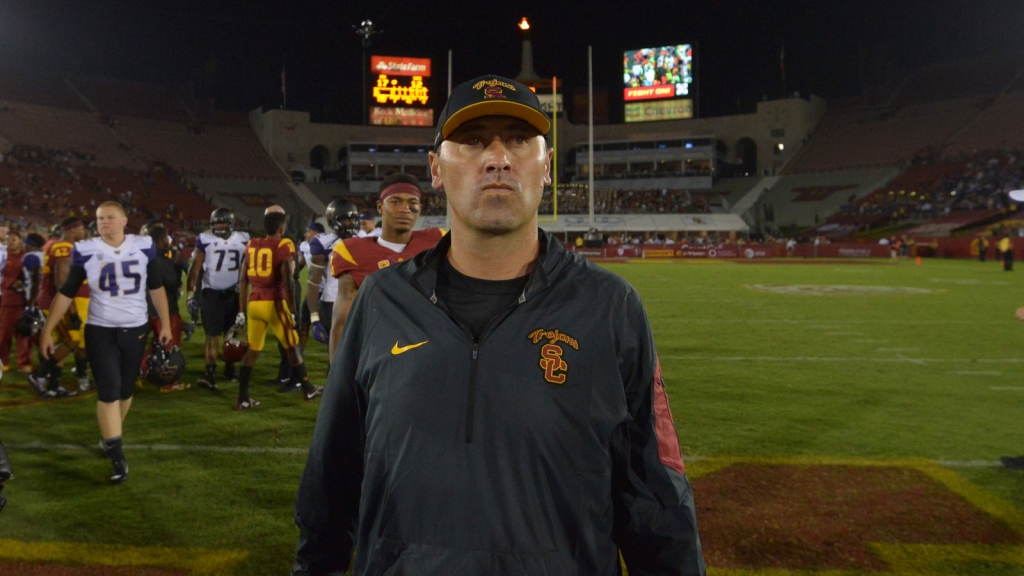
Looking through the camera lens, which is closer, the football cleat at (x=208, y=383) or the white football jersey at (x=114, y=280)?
the white football jersey at (x=114, y=280)

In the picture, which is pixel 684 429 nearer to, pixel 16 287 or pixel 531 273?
pixel 531 273

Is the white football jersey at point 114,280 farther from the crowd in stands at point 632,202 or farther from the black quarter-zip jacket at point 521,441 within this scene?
the crowd in stands at point 632,202

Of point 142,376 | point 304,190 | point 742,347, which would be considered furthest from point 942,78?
point 142,376

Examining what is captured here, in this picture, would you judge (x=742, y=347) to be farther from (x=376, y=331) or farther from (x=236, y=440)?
(x=376, y=331)

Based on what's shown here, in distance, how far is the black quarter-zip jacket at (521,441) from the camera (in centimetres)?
154

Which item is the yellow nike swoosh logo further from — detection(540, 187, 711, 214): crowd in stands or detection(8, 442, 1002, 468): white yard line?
detection(540, 187, 711, 214): crowd in stands

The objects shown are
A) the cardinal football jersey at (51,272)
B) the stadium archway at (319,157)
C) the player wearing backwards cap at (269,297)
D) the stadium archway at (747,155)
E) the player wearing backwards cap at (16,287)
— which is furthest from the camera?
the stadium archway at (319,157)

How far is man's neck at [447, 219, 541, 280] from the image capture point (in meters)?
1.74

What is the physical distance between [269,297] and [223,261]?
149cm

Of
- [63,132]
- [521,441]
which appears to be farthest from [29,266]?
[63,132]

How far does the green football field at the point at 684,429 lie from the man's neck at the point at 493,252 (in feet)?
8.35

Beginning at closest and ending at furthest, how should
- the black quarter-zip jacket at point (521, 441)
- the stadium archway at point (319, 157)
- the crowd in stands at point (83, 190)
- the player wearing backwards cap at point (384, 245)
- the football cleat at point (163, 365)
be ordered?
1. the black quarter-zip jacket at point (521, 441)
2. the player wearing backwards cap at point (384, 245)
3. the football cleat at point (163, 365)
4. the crowd in stands at point (83, 190)
5. the stadium archway at point (319, 157)

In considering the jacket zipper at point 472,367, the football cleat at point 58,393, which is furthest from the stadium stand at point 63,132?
the jacket zipper at point 472,367

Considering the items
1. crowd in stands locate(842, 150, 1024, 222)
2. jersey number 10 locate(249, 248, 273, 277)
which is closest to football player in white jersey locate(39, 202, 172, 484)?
jersey number 10 locate(249, 248, 273, 277)
